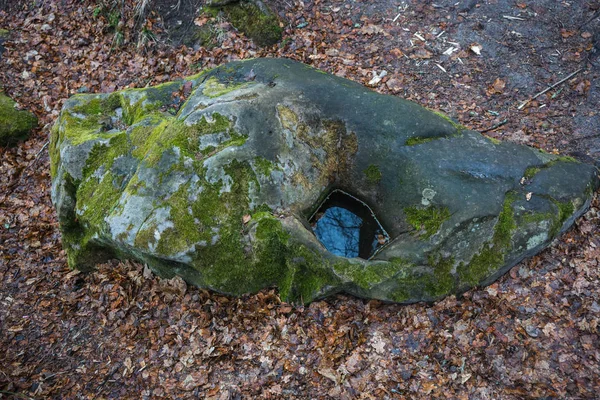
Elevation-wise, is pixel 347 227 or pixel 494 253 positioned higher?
pixel 494 253

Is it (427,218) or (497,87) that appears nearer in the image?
(427,218)

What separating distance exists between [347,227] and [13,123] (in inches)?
267

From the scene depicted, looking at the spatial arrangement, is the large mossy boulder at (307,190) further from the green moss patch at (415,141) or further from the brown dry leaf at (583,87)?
the brown dry leaf at (583,87)

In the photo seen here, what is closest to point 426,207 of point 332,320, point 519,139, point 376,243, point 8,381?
point 376,243

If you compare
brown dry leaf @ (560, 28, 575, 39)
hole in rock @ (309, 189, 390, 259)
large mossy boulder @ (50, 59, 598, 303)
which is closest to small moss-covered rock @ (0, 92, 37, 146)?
large mossy boulder @ (50, 59, 598, 303)

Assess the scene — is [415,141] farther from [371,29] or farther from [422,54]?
[371,29]

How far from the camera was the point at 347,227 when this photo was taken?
587 cm

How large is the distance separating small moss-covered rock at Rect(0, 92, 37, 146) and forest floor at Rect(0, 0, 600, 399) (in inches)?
7.1

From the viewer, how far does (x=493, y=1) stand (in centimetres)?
850

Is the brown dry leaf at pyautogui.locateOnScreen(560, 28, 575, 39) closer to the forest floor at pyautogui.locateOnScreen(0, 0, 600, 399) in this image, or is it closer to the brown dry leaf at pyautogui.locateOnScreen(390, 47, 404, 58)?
the forest floor at pyautogui.locateOnScreen(0, 0, 600, 399)

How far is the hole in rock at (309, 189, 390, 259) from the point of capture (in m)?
5.71

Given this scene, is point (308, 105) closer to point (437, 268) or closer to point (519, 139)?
point (437, 268)

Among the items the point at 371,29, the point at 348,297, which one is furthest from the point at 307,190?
the point at 371,29

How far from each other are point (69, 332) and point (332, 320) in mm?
3492
